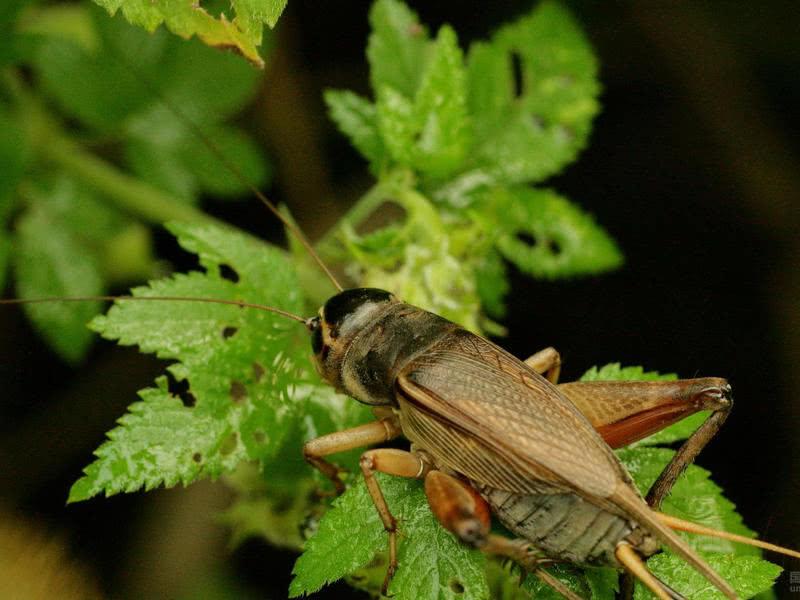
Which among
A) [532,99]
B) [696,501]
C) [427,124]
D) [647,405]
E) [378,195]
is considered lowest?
[696,501]

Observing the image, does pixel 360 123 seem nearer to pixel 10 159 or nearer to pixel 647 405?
pixel 10 159

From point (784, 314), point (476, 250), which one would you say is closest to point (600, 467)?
point (476, 250)

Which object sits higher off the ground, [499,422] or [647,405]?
[499,422]

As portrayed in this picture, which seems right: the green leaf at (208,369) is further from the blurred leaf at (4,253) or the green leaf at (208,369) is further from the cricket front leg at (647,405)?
the blurred leaf at (4,253)

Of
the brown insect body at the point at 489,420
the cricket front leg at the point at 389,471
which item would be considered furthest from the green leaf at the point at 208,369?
the cricket front leg at the point at 389,471

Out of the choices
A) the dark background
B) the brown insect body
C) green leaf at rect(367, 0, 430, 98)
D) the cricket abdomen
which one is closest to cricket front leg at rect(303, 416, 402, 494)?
the brown insect body

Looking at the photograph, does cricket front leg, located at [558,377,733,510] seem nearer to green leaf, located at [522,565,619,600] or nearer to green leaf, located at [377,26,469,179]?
green leaf, located at [522,565,619,600]

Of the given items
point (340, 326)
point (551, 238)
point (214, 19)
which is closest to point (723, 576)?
point (340, 326)
